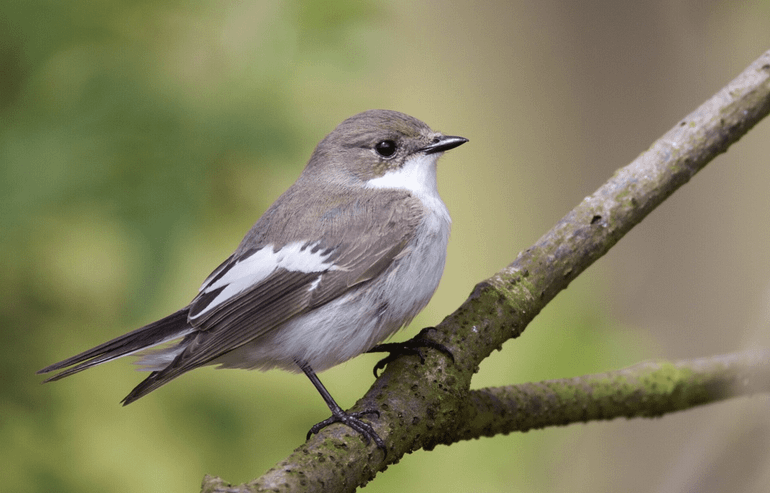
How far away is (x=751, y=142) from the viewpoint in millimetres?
3822

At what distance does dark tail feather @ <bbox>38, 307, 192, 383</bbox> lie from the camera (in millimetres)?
1699

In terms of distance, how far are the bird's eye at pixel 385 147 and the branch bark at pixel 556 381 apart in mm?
538

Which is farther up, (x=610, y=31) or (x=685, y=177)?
(x=610, y=31)

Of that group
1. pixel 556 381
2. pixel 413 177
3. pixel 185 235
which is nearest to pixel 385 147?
pixel 413 177

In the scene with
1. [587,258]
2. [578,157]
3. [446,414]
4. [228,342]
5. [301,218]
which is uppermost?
[578,157]

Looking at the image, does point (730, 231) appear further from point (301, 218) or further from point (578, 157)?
point (301, 218)

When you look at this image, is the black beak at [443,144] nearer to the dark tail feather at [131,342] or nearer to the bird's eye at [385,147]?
the bird's eye at [385,147]

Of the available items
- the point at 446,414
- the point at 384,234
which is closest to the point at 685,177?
the point at 384,234

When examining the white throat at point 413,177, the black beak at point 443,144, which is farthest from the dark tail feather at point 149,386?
the black beak at point 443,144

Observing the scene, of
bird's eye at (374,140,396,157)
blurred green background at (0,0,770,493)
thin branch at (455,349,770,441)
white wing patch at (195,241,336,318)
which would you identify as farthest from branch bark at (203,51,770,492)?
bird's eye at (374,140,396,157)

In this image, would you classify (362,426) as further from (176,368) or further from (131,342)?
(131,342)

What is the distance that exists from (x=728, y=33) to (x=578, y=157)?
2.08 metres

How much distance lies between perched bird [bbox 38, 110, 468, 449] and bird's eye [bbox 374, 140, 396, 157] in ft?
0.60

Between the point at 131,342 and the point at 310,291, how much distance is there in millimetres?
448
